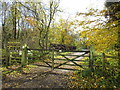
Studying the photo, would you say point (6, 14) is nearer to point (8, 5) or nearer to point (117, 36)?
point (8, 5)

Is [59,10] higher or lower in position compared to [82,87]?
higher

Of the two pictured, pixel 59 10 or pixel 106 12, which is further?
pixel 59 10

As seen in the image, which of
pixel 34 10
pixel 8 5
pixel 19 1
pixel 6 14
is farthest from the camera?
pixel 6 14

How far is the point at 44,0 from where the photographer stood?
32.5 feet

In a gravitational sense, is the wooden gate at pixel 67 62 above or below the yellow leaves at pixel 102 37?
below

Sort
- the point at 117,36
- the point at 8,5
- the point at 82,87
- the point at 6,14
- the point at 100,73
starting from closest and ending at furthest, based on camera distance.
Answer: the point at 82,87
the point at 117,36
the point at 100,73
the point at 8,5
the point at 6,14

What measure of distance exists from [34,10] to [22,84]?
28.5 ft

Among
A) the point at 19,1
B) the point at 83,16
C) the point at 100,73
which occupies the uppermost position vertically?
the point at 19,1

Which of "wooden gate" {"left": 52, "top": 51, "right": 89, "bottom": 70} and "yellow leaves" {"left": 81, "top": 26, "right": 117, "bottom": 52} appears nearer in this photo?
"yellow leaves" {"left": 81, "top": 26, "right": 117, "bottom": 52}

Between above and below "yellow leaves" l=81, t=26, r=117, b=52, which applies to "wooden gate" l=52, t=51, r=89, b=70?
below

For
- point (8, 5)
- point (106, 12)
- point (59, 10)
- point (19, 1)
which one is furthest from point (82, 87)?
point (8, 5)

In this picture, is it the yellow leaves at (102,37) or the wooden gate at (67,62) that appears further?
the wooden gate at (67,62)

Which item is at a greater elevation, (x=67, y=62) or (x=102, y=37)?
(x=102, y=37)

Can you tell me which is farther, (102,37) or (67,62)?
(67,62)
